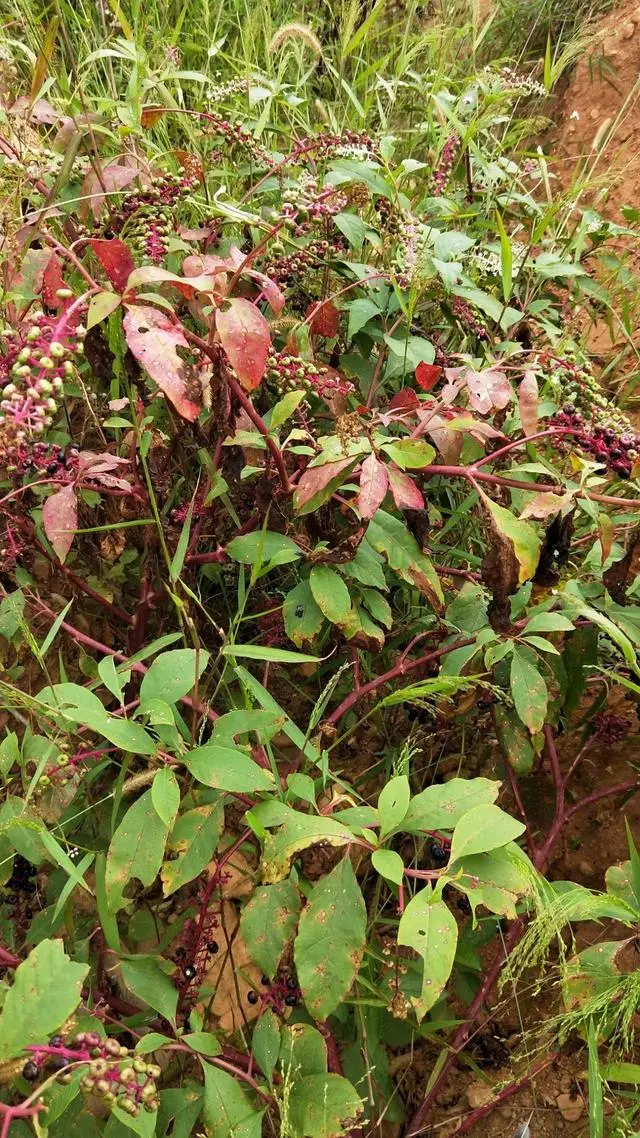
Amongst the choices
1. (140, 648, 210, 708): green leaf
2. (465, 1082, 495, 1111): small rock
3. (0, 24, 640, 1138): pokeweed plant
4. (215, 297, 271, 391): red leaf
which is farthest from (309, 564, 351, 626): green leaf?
(465, 1082, 495, 1111): small rock

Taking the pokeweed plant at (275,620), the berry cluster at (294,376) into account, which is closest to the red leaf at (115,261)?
the pokeweed plant at (275,620)

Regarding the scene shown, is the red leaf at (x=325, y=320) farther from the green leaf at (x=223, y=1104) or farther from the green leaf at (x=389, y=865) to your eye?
the green leaf at (x=223, y=1104)

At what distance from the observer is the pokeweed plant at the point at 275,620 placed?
1.04 m

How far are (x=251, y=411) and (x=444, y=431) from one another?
13.5 inches

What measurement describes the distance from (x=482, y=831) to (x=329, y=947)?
0.24 m

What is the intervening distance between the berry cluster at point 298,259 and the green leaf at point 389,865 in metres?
1.07

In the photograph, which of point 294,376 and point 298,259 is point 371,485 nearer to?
point 294,376

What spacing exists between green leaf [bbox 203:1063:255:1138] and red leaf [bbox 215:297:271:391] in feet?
3.02

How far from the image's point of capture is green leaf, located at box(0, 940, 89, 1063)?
2.57ft

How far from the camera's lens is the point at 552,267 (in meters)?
1.81

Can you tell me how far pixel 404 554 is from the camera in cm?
138

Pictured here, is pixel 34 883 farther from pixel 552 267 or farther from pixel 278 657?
pixel 552 267

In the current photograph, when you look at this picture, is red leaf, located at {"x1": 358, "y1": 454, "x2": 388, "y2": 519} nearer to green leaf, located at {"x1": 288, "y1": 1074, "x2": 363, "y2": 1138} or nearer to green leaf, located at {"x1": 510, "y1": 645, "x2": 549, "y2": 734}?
green leaf, located at {"x1": 510, "y1": 645, "x2": 549, "y2": 734}

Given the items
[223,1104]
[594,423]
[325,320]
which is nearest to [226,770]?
[223,1104]
